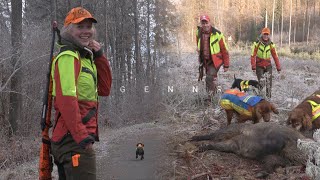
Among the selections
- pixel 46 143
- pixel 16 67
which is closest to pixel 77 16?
pixel 46 143

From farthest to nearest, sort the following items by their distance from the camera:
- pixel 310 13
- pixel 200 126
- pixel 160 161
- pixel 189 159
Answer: pixel 310 13
pixel 200 126
pixel 160 161
pixel 189 159

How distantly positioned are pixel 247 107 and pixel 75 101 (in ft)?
13.2

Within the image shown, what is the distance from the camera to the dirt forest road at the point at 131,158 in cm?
561

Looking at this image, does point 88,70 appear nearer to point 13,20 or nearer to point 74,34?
point 74,34

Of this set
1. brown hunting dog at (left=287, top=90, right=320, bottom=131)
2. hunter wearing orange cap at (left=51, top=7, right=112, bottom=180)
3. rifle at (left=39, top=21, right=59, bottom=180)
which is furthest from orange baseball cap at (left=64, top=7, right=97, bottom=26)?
brown hunting dog at (left=287, top=90, right=320, bottom=131)

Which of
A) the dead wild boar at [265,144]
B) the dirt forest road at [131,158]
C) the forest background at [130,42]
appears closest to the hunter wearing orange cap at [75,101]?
the dirt forest road at [131,158]

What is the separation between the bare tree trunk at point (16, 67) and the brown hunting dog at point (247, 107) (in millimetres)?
6792

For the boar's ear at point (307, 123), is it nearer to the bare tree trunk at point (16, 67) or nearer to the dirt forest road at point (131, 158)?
the dirt forest road at point (131, 158)

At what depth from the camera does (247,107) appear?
6457 mm

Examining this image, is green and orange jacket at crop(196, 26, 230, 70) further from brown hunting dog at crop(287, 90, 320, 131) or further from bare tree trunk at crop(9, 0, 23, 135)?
bare tree trunk at crop(9, 0, 23, 135)

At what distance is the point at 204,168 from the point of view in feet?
16.8

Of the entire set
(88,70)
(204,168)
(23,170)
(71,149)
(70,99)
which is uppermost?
(88,70)

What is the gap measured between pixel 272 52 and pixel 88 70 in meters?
8.68

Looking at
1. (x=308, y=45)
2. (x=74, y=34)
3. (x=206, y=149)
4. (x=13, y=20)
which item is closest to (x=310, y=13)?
(x=308, y=45)
